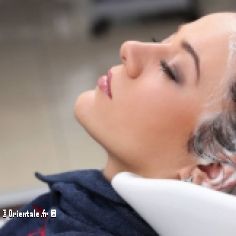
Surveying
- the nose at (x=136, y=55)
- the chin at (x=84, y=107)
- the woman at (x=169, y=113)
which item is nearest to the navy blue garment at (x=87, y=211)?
the woman at (x=169, y=113)

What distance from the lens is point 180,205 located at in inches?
35.5

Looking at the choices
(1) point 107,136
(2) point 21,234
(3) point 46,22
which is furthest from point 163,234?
(3) point 46,22

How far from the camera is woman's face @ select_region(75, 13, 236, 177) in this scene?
0.95 meters

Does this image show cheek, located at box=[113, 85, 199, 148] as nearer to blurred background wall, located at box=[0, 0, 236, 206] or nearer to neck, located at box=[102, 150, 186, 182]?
neck, located at box=[102, 150, 186, 182]

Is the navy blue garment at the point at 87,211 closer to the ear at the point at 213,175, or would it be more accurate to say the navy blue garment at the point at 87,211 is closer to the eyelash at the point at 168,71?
the ear at the point at 213,175

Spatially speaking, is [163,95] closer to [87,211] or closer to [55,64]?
[87,211]

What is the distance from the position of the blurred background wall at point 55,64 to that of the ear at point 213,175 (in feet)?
3.72

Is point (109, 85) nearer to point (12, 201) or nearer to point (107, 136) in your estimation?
point (107, 136)

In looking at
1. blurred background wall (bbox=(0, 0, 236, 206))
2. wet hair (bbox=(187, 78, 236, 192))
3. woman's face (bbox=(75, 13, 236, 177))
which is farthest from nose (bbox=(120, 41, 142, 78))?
blurred background wall (bbox=(0, 0, 236, 206))

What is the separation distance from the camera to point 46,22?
3.63m

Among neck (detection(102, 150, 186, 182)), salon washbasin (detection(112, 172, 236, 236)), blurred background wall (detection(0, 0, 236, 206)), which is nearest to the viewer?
salon washbasin (detection(112, 172, 236, 236))

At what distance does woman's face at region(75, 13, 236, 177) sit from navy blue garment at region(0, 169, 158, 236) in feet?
0.29

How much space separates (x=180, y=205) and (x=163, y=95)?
185 millimetres

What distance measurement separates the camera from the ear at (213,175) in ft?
3.06
